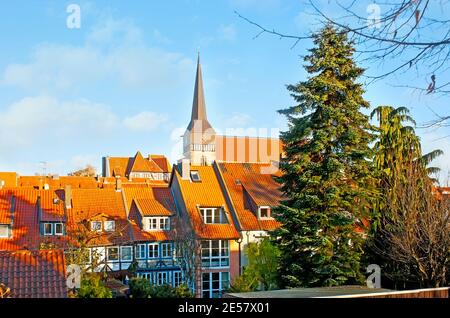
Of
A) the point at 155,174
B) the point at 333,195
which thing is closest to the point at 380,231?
the point at 333,195

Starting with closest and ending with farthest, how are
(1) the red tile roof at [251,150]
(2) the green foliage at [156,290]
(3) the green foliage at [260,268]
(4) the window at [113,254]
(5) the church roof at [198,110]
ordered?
(2) the green foliage at [156,290], (3) the green foliage at [260,268], (4) the window at [113,254], (1) the red tile roof at [251,150], (5) the church roof at [198,110]

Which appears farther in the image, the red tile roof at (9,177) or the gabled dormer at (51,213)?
the red tile roof at (9,177)

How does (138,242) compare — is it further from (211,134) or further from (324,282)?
(211,134)

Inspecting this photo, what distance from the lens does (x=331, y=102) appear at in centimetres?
1575

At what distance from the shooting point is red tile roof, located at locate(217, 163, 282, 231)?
28.0 m

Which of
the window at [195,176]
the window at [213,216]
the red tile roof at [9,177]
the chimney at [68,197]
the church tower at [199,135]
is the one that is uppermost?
the church tower at [199,135]

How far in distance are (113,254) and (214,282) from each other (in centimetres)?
619

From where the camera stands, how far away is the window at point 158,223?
28.0m

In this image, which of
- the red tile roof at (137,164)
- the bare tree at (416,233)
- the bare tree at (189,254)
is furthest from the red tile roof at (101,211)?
the red tile roof at (137,164)

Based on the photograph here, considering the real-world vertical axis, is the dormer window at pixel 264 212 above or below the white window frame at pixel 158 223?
above

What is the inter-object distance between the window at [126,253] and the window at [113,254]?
0.94ft

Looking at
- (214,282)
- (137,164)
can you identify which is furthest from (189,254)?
(137,164)

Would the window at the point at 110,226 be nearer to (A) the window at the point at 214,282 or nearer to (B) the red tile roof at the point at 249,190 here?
(A) the window at the point at 214,282
